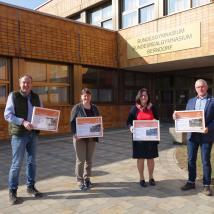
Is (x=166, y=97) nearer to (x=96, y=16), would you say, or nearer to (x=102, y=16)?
(x=102, y=16)

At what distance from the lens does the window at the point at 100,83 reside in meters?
14.0

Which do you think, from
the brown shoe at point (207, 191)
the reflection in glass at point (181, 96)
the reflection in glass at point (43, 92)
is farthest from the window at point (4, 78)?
the reflection in glass at point (181, 96)

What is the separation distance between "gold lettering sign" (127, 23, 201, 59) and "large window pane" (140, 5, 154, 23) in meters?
1.24

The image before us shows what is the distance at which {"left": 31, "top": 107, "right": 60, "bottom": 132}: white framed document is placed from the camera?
16.2 feet

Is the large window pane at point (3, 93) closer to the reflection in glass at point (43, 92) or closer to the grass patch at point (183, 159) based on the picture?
the reflection in glass at point (43, 92)

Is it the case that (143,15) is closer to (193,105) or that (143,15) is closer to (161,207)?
(193,105)

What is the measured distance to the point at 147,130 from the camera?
552cm

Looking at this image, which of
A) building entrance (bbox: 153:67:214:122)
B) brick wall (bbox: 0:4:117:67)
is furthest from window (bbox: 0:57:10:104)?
building entrance (bbox: 153:67:214:122)

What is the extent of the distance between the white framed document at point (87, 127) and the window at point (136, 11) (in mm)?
9878

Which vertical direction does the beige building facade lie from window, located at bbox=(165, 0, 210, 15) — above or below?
below

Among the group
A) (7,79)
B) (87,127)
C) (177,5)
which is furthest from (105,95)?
(87,127)

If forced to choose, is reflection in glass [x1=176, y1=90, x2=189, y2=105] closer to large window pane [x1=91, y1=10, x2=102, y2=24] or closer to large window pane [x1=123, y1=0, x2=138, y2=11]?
large window pane [x1=123, y1=0, x2=138, y2=11]

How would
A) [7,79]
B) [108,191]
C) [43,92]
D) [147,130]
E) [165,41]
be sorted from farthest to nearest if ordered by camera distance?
1. [165,41]
2. [43,92]
3. [7,79]
4. [147,130]
5. [108,191]

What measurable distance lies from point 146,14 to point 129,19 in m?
1.03
